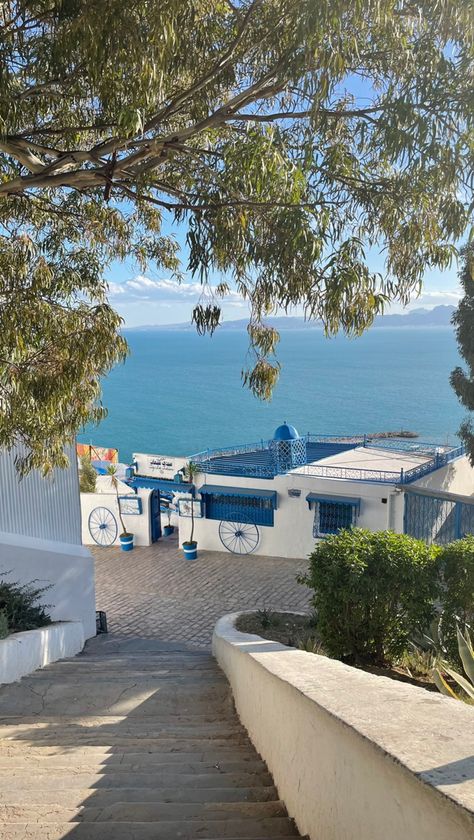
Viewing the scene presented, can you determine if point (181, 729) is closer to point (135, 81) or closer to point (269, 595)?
point (135, 81)

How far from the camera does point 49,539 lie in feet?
36.2

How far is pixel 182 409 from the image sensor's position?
95.9 m

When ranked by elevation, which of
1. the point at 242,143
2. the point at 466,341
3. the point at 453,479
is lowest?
the point at 453,479

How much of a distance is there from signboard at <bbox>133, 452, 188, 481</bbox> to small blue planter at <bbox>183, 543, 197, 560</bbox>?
292cm

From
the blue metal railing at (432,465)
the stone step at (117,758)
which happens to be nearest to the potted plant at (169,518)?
the blue metal railing at (432,465)

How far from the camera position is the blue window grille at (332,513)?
1584cm

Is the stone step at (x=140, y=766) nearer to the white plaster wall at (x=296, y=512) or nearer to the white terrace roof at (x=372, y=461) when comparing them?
the white plaster wall at (x=296, y=512)

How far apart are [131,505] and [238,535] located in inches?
146

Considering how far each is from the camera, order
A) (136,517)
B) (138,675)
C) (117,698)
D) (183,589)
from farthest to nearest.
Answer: (136,517), (183,589), (138,675), (117,698)

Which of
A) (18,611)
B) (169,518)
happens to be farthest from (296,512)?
(18,611)

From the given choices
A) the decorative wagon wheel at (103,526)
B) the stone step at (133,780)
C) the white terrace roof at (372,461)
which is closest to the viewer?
the stone step at (133,780)

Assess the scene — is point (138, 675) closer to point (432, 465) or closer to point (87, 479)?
point (432, 465)

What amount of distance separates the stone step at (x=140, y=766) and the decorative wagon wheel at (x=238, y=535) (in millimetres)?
13490

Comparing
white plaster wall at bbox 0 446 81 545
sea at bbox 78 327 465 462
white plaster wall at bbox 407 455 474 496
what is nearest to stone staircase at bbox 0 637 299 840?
white plaster wall at bbox 0 446 81 545
